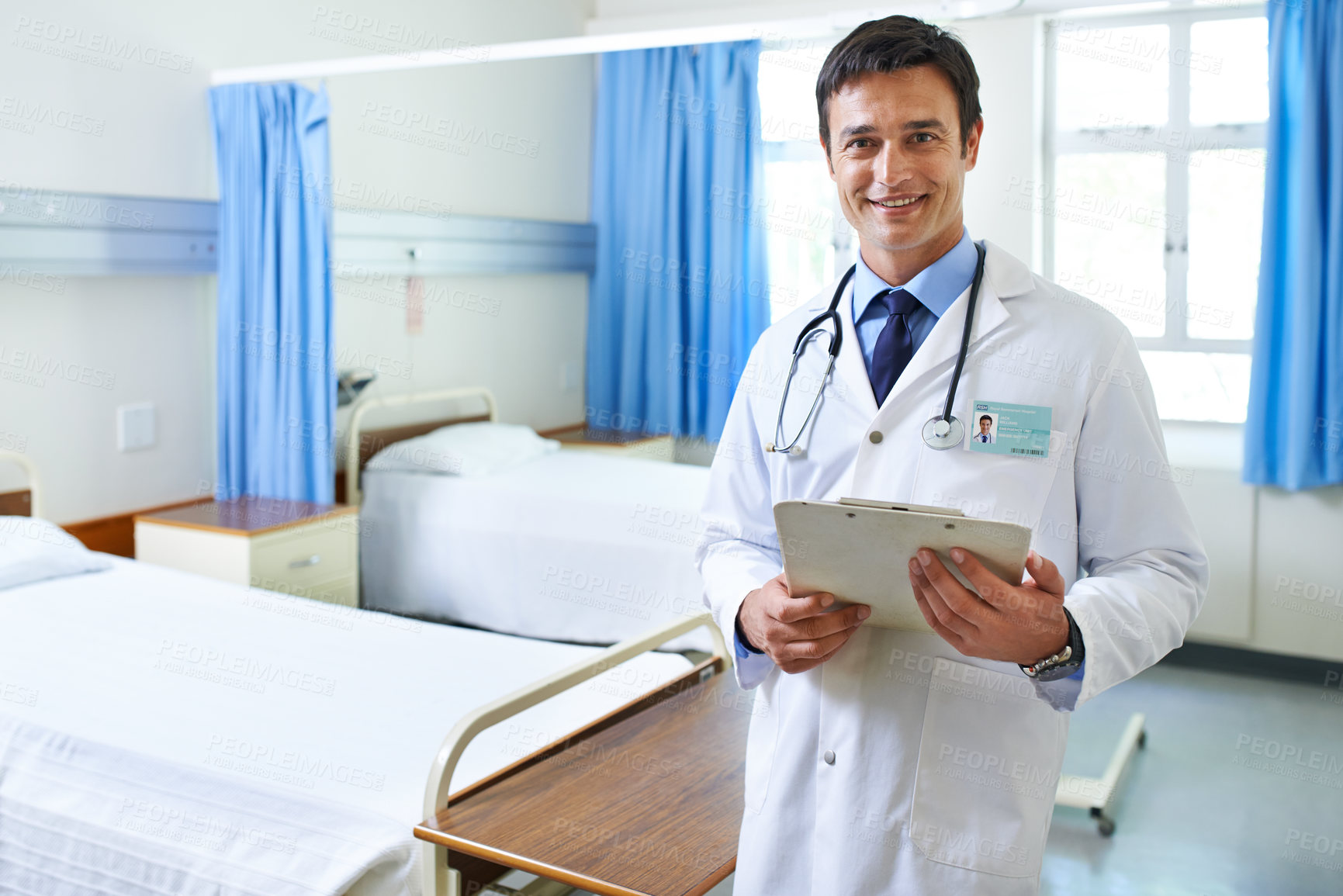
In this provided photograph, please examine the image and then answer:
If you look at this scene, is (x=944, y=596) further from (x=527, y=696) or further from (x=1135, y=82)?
(x=1135, y=82)

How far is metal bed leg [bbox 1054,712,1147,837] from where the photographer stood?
304 centimetres

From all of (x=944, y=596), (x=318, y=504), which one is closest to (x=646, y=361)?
(x=318, y=504)

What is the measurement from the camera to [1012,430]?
1.21 metres

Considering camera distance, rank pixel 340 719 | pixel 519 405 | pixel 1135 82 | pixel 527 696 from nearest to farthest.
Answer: pixel 527 696 < pixel 340 719 < pixel 1135 82 < pixel 519 405

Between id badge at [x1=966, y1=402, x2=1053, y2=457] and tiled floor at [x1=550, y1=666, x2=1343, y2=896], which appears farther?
tiled floor at [x1=550, y1=666, x2=1343, y2=896]

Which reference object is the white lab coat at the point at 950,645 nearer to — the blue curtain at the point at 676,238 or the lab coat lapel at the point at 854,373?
the lab coat lapel at the point at 854,373

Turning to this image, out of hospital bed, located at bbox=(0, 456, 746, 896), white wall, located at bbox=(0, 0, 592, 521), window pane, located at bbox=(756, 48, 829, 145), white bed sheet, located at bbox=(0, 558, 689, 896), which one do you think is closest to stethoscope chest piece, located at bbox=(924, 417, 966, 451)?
hospital bed, located at bbox=(0, 456, 746, 896)

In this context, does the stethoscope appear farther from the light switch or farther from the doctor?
the light switch

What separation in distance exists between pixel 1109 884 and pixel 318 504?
270 cm

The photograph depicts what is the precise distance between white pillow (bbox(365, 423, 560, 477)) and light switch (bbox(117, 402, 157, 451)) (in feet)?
2.70

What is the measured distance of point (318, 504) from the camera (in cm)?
381

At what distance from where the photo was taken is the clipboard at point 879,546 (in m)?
1.02

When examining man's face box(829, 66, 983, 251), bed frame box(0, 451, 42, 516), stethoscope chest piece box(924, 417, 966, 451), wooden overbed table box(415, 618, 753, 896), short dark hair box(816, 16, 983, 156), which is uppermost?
short dark hair box(816, 16, 983, 156)

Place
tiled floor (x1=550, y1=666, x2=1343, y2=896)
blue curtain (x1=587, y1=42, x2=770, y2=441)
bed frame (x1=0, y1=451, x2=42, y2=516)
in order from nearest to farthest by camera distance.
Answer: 1. tiled floor (x1=550, y1=666, x2=1343, y2=896)
2. bed frame (x1=0, y1=451, x2=42, y2=516)
3. blue curtain (x1=587, y1=42, x2=770, y2=441)
